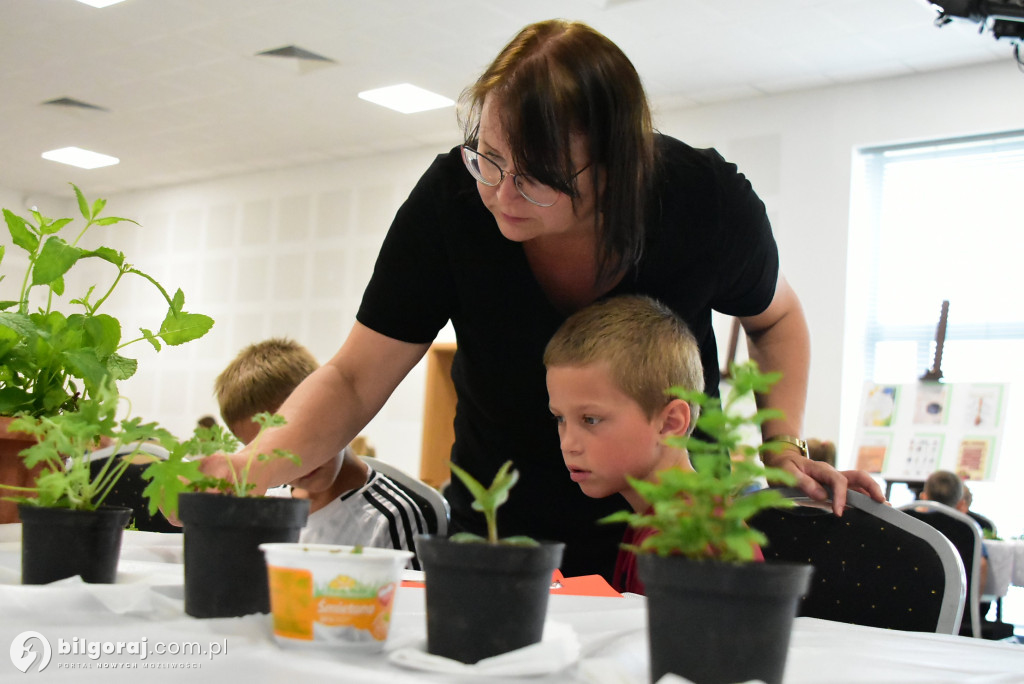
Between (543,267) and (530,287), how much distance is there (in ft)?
0.13

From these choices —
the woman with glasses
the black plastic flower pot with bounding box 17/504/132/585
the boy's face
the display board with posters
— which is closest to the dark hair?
the woman with glasses

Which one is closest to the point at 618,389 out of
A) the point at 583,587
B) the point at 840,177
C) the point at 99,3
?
the point at 583,587

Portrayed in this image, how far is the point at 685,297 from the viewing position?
138 centimetres

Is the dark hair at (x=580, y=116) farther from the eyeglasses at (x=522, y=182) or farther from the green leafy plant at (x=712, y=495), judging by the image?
the green leafy plant at (x=712, y=495)

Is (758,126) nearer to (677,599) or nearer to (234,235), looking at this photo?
(234,235)

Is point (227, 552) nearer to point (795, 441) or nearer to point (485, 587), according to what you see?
point (485, 587)

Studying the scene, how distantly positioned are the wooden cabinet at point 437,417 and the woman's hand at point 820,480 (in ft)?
17.8

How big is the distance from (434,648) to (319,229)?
307 inches

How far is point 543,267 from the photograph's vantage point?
1.38 metres

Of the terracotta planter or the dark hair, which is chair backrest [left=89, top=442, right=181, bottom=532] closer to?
the terracotta planter

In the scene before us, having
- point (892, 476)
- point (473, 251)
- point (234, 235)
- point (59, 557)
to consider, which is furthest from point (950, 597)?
point (234, 235)

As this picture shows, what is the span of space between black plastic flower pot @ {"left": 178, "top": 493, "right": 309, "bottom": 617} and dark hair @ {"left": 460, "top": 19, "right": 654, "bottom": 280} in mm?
550

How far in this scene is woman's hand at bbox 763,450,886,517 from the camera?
1218mm

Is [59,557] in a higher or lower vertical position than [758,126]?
lower
